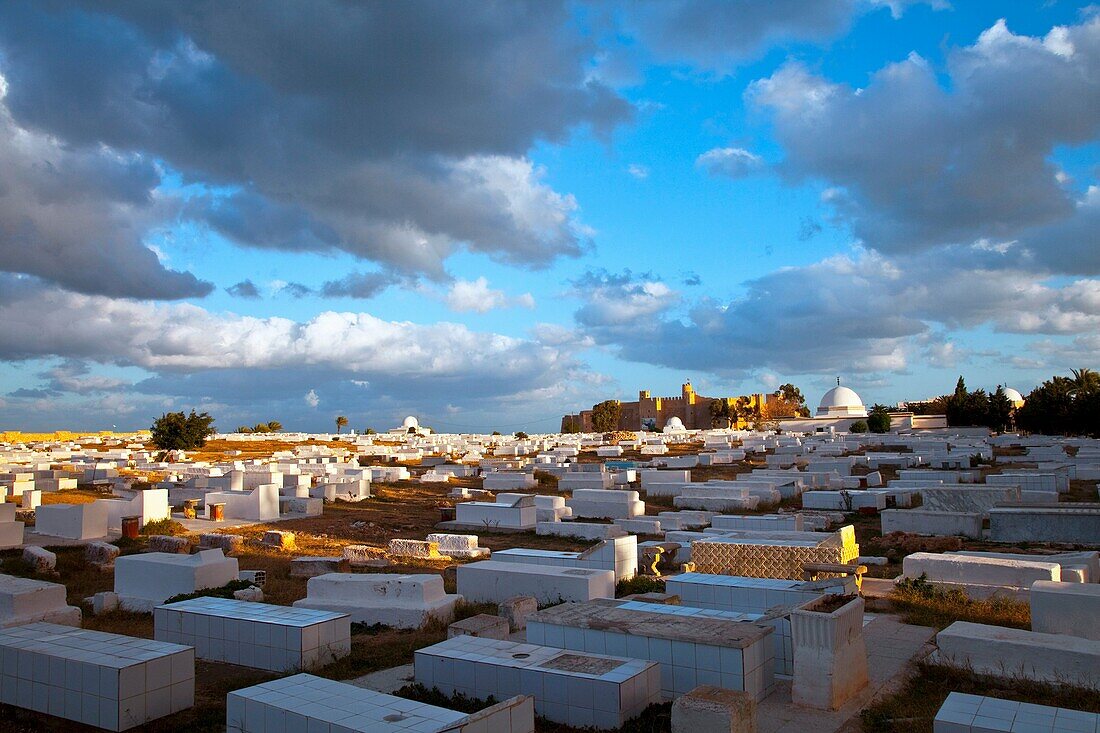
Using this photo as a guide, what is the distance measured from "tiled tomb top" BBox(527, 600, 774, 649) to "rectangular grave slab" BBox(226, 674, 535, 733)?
2.33 metres

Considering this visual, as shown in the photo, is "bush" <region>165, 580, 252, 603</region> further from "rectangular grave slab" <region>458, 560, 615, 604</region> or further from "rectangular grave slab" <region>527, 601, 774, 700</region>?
"rectangular grave slab" <region>527, 601, 774, 700</region>

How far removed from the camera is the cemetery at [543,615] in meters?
6.89

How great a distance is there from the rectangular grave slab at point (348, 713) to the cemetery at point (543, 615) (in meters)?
0.02

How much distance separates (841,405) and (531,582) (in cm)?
8717

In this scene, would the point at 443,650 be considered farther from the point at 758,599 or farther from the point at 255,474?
the point at 255,474

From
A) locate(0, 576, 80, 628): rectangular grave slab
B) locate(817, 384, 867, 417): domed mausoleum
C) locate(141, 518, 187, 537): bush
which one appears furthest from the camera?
locate(817, 384, 867, 417): domed mausoleum

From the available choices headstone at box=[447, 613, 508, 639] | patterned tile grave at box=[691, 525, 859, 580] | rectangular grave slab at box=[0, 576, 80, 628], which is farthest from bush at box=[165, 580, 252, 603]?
patterned tile grave at box=[691, 525, 859, 580]

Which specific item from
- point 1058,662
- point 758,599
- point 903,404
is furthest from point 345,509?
point 903,404

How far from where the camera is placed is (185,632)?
31.6 ft

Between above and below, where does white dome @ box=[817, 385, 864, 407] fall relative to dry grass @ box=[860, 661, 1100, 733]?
above

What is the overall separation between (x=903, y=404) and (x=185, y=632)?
11756 centimetres

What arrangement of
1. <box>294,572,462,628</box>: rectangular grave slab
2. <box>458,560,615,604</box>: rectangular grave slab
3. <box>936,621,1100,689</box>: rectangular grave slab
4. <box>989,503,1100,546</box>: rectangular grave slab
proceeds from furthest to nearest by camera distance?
1. <box>989,503,1100,546</box>: rectangular grave slab
2. <box>458,560,615,604</box>: rectangular grave slab
3. <box>294,572,462,628</box>: rectangular grave slab
4. <box>936,621,1100,689</box>: rectangular grave slab

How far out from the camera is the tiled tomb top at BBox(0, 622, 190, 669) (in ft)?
23.7

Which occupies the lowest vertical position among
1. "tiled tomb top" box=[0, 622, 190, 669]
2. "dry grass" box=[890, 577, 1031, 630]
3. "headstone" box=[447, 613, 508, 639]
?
"dry grass" box=[890, 577, 1031, 630]
